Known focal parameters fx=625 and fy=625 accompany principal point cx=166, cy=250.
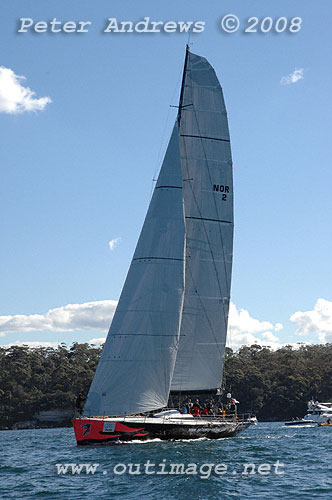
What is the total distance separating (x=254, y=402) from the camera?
91688 millimetres

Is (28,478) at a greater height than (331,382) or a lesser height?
lesser

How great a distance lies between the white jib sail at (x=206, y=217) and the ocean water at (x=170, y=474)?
644 cm

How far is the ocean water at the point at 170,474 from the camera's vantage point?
18.6m

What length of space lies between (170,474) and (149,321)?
1002 centimetres

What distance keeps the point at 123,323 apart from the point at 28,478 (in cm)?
990

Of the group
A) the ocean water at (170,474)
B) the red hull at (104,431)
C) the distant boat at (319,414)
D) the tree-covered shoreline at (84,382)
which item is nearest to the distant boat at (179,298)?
the red hull at (104,431)

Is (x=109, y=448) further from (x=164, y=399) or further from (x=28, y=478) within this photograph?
(x=28, y=478)

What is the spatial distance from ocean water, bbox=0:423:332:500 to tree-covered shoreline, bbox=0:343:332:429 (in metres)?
55.4

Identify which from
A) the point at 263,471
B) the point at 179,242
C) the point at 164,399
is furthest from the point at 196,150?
the point at 263,471

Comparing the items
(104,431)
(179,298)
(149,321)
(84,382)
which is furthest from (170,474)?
(84,382)

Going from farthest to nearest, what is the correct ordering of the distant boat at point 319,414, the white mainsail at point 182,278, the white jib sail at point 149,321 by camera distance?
the distant boat at point 319,414, the white mainsail at point 182,278, the white jib sail at point 149,321

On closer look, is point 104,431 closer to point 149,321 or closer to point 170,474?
point 149,321

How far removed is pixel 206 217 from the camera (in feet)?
117

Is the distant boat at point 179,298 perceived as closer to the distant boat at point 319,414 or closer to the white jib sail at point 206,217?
the white jib sail at point 206,217
